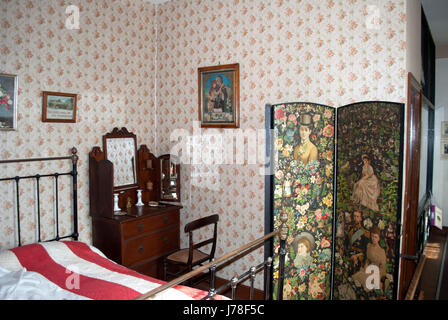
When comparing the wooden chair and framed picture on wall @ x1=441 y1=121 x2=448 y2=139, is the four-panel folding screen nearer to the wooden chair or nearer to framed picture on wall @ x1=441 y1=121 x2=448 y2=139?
framed picture on wall @ x1=441 y1=121 x2=448 y2=139

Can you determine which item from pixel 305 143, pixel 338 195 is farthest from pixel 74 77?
pixel 338 195

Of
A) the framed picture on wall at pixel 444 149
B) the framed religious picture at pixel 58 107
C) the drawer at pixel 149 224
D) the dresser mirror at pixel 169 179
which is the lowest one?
the drawer at pixel 149 224

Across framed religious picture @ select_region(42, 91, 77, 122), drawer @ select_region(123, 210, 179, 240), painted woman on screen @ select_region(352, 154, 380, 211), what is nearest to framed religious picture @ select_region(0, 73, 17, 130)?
framed religious picture @ select_region(42, 91, 77, 122)

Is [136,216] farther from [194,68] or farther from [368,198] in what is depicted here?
[368,198]

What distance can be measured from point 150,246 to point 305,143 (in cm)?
191

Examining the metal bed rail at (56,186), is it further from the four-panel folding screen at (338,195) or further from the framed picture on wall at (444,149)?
the framed picture on wall at (444,149)

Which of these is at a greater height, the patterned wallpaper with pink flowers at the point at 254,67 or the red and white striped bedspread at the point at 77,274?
the patterned wallpaper with pink flowers at the point at 254,67

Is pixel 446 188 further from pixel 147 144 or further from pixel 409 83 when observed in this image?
pixel 147 144

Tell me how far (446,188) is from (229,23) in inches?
101

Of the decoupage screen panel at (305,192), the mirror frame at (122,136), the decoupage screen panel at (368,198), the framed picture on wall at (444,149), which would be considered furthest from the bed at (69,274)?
the framed picture on wall at (444,149)

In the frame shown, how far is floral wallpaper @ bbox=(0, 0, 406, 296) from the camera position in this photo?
2.90 m

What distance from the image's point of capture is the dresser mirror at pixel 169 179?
390 centimetres

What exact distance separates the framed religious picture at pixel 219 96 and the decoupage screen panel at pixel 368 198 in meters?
1.18

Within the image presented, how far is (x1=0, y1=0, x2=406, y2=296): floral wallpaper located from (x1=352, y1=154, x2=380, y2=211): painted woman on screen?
633mm
